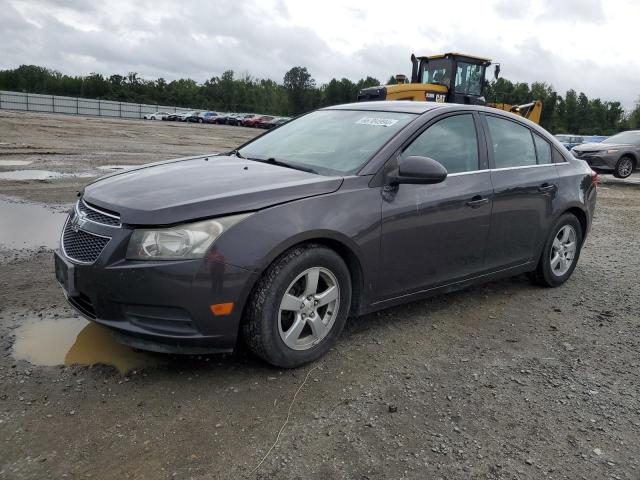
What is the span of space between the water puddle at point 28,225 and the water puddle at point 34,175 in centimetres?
209

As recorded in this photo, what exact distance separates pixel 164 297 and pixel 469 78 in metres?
15.3

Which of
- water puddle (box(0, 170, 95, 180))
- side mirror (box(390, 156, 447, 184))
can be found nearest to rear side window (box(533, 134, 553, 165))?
side mirror (box(390, 156, 447, 184))

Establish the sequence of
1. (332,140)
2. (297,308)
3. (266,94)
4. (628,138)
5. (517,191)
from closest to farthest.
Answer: (297,308) → (332,140) → (517,191) → (628,138) → (266,94)

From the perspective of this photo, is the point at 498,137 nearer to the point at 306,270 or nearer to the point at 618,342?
the point at 618,342

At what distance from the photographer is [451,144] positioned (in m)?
4.21

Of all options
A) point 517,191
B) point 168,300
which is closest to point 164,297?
point 168,300

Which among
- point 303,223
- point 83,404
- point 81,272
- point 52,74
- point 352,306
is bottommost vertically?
point 83,404

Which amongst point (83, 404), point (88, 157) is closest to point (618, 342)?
point (83, 404)

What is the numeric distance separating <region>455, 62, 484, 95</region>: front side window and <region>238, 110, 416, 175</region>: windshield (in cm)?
1254

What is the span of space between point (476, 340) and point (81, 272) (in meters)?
2.68

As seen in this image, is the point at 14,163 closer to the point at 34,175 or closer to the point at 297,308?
the point at 34,175

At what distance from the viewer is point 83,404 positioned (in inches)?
111

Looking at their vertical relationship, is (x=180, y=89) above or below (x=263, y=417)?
above

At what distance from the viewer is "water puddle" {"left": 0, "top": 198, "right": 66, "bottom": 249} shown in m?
5.57
